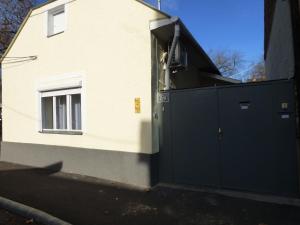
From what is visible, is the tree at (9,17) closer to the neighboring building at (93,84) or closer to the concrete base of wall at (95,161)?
the neighboring building at (93,84)

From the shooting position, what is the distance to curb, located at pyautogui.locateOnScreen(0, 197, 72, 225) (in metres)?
4.85

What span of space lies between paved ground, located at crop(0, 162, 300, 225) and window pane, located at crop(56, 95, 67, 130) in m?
2.28

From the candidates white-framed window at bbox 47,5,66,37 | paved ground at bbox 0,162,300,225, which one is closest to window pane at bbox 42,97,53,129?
white-framed window at bbox 47,5,66,37

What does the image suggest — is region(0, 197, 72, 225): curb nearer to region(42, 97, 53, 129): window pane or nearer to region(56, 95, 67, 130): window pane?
region(56, 95, 67, 130): window pane

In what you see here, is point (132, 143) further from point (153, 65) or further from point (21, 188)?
point (21, 188)

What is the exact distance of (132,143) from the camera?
23.7 feet

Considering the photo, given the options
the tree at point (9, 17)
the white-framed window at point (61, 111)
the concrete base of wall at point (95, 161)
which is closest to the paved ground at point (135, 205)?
the concrete base of wall at point (95, 161)

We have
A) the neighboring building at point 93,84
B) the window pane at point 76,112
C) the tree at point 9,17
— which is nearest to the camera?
the neighboring building at point 93,84

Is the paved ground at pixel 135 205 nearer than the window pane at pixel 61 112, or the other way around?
the paved ground at pixel 135 205

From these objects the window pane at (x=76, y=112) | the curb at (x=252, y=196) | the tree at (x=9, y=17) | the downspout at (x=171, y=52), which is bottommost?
the curb at (x=252, y=196)

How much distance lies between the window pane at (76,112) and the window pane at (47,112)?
4.06 ft

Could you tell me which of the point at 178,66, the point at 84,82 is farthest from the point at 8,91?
the point at 178,66

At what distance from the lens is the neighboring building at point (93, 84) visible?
707cm

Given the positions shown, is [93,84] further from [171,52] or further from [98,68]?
[171,52]
